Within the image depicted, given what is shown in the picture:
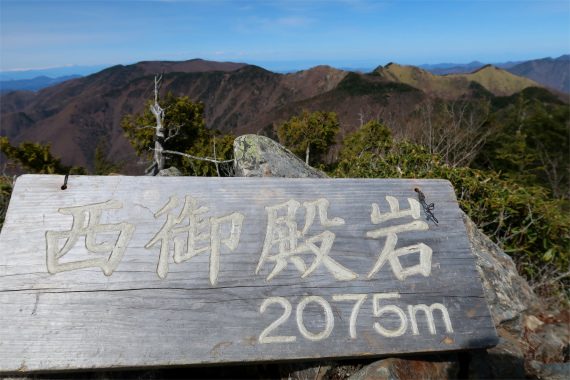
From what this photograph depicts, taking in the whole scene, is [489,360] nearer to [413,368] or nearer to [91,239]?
[413,368]

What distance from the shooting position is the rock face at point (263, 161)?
3619 mm

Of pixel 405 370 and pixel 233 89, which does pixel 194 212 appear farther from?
pixel 233 89

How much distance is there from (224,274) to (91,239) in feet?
2.64

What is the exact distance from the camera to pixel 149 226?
5.94 ft

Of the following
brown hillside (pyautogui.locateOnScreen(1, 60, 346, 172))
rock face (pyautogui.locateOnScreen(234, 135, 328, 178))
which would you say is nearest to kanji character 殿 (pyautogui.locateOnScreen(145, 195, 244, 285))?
rock face (pyautogui.locateOnScreen(234, 135, 328, 178))

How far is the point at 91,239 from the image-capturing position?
173 cm

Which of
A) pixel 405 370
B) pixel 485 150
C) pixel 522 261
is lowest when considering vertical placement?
pixel 485 150

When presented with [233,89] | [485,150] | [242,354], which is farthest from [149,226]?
[233,89]

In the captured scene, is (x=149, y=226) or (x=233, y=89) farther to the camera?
(x=233, y=89)

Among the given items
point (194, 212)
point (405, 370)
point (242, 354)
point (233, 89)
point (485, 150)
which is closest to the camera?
point (242, 354)

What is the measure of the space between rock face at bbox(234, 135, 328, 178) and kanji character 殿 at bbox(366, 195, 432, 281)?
1.68 meters

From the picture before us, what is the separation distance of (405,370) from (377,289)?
47 cm

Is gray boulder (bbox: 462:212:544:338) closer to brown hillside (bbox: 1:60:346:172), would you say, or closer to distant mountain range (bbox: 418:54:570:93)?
brown hillside (bbox: 1:60:346:172)

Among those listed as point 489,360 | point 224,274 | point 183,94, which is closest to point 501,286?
point 489,360
